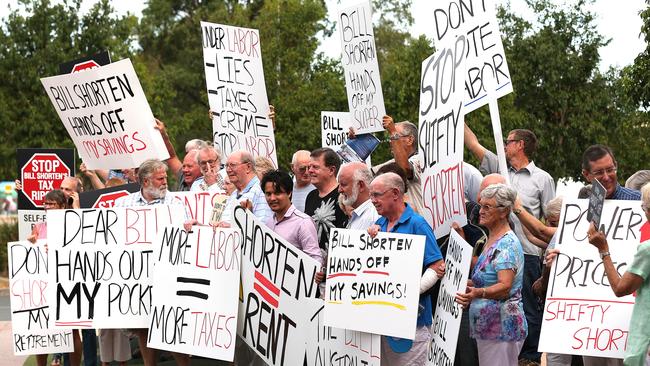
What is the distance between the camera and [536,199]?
973cm

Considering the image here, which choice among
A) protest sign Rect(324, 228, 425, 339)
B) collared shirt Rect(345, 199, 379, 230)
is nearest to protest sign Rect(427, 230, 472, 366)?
protest sign Rect(324, 228, 425, 339)

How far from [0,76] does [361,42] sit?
2014 centimetres

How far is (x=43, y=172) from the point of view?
1523 cm

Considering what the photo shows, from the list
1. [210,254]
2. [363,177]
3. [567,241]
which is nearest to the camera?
[567,241]

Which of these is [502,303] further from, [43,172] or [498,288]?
[43,172]

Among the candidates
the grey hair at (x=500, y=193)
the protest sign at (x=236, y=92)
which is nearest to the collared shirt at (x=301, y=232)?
the grey hair at (x=500, y=193)

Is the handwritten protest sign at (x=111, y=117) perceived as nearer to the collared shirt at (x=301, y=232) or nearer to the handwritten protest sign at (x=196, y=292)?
the handwritten protest sign at (x=196, y=292)

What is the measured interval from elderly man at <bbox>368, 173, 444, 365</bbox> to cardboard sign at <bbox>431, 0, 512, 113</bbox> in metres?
1.00

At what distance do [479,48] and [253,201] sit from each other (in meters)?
2.23

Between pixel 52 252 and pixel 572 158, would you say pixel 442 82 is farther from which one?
pixel 572 158

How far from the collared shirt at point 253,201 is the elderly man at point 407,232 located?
1647 mm

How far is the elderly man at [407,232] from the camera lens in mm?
7891

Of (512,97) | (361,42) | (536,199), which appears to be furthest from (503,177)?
(512,97)

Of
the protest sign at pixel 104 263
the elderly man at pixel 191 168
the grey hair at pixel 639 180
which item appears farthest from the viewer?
the elderly man at pixel 191 168
